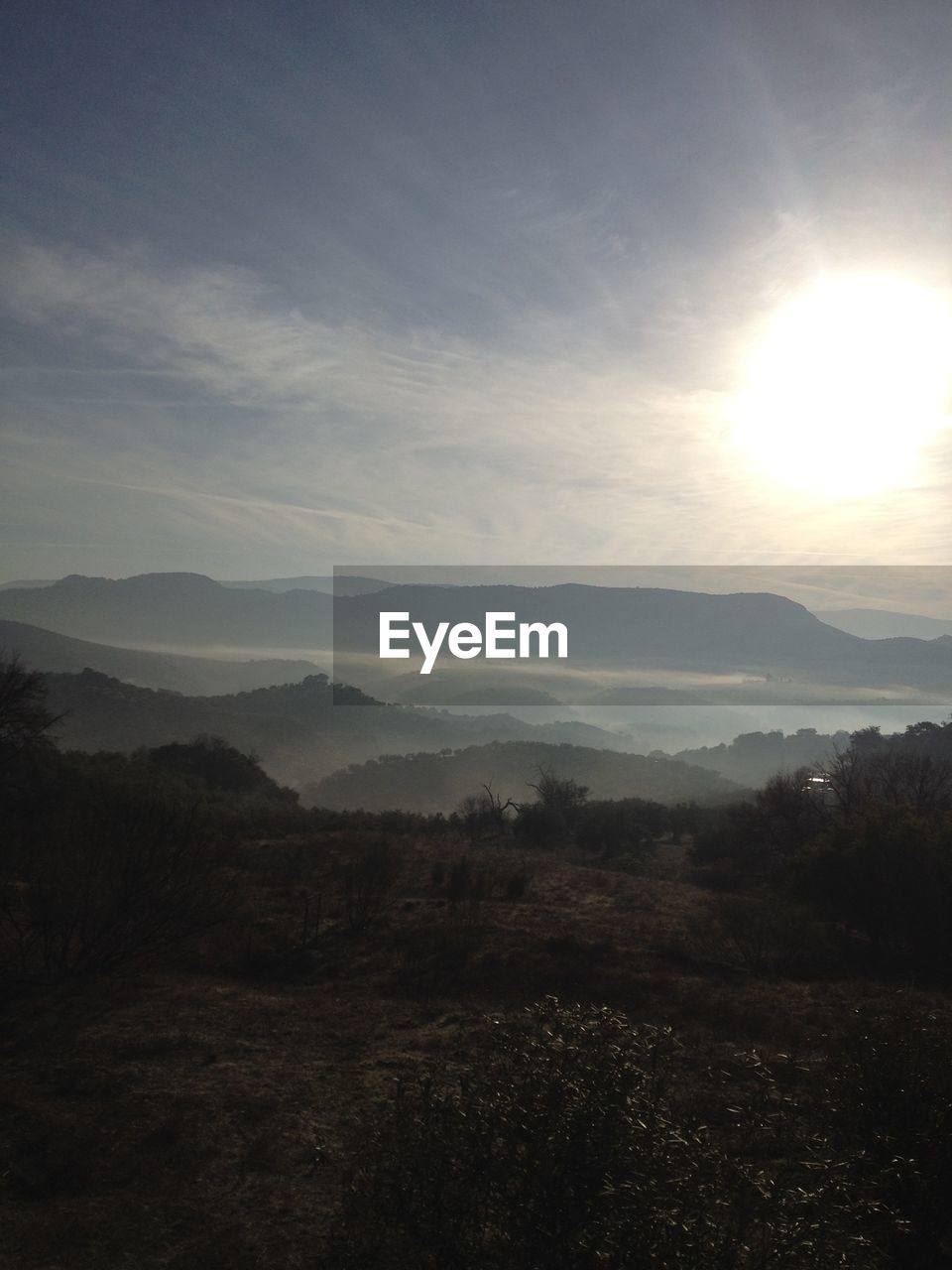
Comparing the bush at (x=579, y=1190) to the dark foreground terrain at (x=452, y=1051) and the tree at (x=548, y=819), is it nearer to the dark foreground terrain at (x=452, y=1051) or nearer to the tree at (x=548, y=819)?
Result: the dark foreground terrain at (x=452, y=1051)

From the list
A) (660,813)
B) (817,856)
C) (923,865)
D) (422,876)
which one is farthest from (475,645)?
(923,865)

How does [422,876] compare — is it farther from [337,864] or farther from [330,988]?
[330,988]

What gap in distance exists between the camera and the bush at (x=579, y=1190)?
425 centimetres

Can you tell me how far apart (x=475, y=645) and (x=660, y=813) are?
672 inches

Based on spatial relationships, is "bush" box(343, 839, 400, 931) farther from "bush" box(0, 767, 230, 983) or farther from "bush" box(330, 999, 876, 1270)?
"bush" box(330, 999, 876, 1270)

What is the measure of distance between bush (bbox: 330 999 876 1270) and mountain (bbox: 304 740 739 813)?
3792 inches

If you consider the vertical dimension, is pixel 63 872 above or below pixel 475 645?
below

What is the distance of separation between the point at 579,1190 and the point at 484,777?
118 m

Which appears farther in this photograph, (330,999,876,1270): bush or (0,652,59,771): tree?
(0,652,59,771): tree

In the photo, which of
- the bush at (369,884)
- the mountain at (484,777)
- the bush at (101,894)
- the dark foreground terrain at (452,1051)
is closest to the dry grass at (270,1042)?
the dark foreground terrain at (452,1051)

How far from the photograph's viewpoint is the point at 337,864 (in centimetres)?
2728

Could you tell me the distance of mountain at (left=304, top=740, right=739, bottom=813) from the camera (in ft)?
354

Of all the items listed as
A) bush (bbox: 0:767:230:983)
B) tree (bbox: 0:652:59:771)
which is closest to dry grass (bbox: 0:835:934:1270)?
bush (bbox: 0:767:230:983)

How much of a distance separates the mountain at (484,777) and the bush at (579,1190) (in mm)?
96327
